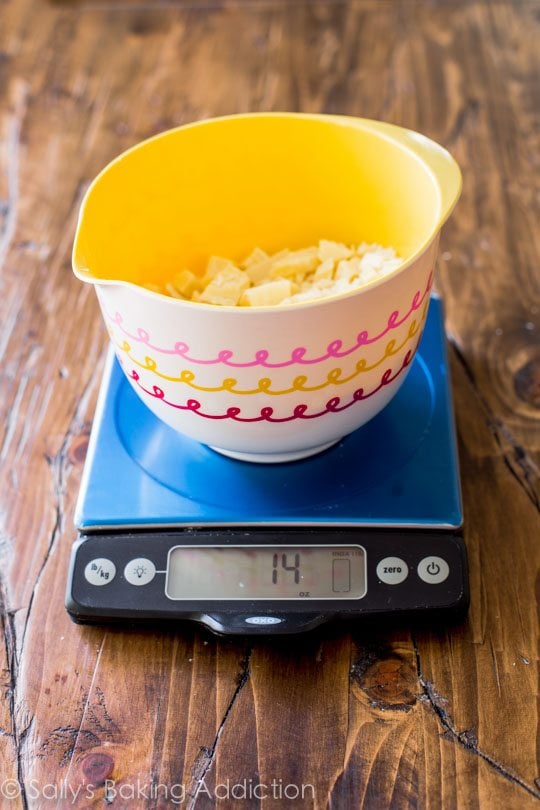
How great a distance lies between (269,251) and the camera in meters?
0.76

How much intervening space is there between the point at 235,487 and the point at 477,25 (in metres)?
0.84

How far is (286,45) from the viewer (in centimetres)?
118

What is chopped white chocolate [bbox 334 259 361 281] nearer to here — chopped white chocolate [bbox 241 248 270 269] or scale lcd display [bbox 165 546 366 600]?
chopped white chocolate [bbox 241 248 270 269]

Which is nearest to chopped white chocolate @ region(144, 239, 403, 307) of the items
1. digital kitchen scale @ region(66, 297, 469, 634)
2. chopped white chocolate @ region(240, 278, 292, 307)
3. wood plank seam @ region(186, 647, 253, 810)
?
chopped white chocolate @ region(240, 278, 292, 307)

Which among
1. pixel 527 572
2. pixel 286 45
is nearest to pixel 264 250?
pixel 527 572

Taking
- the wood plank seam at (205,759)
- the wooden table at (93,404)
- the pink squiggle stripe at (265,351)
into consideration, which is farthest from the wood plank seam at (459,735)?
the pink squiggle stripe at (265,351)

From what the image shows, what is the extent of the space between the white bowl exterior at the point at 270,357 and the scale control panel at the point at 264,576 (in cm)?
7

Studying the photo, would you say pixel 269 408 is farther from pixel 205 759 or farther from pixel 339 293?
pixel 205 759

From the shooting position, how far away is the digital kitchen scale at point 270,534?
602mm

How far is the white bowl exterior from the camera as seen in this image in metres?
0.52

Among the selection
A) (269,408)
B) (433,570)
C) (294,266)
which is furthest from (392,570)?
(294,266)

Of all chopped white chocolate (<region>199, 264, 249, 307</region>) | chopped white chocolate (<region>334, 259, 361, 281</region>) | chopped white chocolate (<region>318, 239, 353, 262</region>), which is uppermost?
chopped white chocolate (<region>318, 239, 353, 262</region>)

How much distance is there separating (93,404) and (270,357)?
298mm

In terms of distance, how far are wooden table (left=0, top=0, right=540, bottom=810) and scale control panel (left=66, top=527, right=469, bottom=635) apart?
3cm
